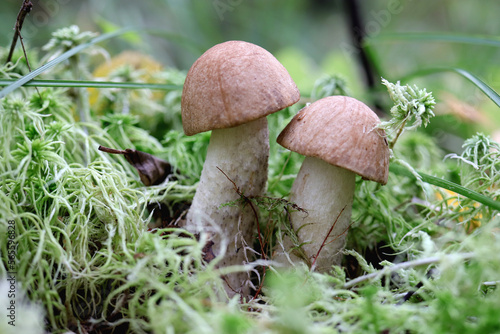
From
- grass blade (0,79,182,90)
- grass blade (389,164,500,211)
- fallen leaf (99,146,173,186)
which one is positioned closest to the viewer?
grass blade (389,164,500,211)

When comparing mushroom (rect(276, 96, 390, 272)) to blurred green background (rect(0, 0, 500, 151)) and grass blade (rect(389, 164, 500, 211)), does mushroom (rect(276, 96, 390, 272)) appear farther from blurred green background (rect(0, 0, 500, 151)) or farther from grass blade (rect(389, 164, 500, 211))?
blurred green background (rect(0, 0, 500, 151))

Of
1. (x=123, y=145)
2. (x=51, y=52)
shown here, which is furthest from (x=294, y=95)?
(x=51, y=52)

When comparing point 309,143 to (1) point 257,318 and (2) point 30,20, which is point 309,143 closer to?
(1) point 257,318

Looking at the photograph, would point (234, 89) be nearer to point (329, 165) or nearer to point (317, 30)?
point (329, 165)

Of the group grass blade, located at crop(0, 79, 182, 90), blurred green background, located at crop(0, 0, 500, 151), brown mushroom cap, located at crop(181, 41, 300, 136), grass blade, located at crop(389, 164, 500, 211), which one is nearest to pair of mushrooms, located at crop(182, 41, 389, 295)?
brown mushroom cap, located at crop(181, 41, 300, 136)

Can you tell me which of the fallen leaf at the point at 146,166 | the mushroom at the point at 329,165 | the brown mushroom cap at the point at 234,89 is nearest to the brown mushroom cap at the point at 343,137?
the mushroom at the point at 329,165

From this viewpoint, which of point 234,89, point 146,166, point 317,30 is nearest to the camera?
point 234,89

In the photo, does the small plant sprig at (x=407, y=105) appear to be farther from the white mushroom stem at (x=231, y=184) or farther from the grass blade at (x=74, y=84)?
the grass blade at (x=74, y=84)

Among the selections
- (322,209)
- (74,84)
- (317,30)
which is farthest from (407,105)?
(317,30)
